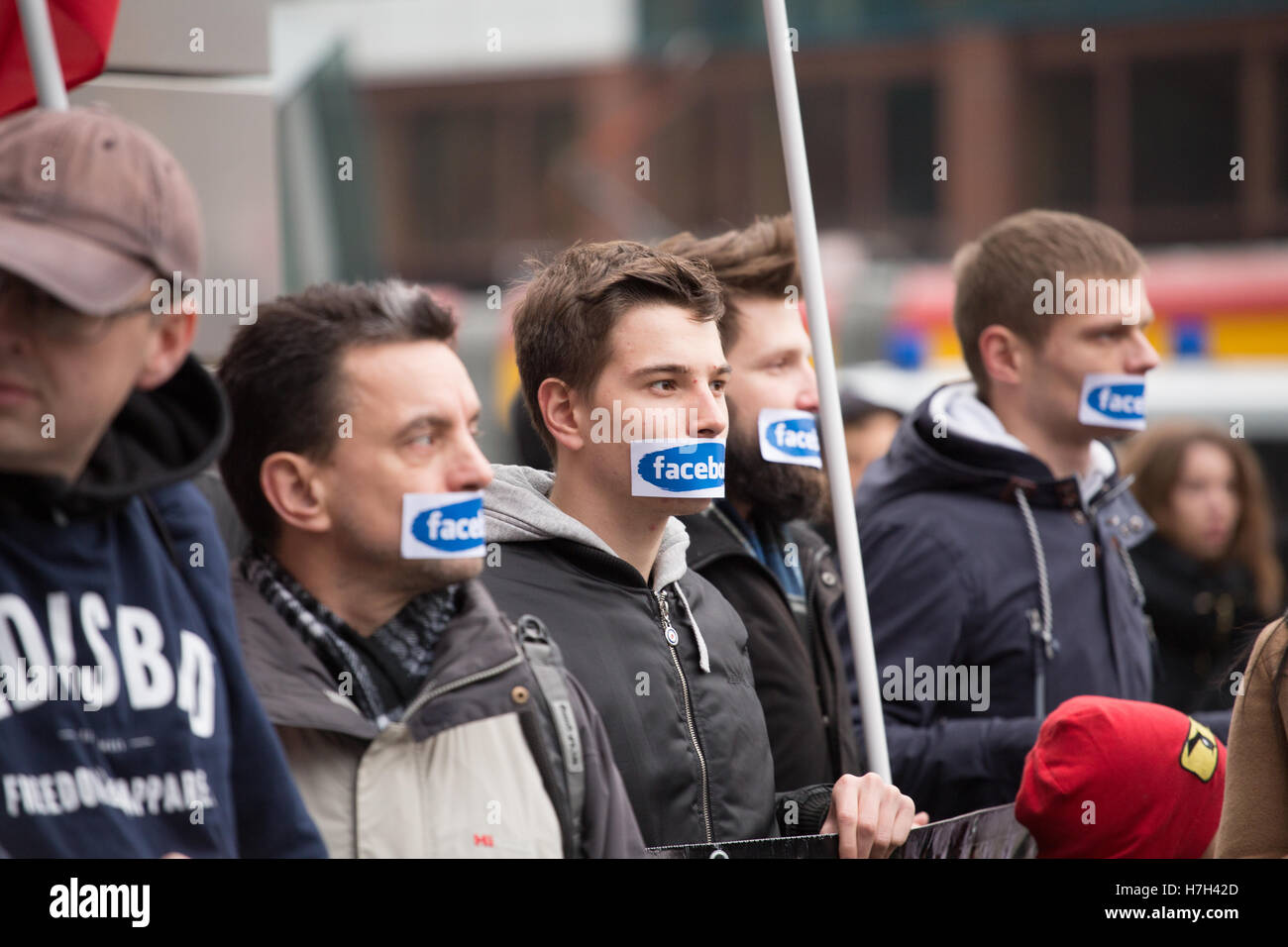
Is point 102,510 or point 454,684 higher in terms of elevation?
point 102,510

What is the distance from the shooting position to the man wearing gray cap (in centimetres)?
206

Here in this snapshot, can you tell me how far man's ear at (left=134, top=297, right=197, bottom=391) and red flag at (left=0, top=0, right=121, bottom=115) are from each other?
859 mm

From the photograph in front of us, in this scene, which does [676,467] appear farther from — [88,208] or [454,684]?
[88,208]

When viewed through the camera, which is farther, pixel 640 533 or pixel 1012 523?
pixel 1012 523

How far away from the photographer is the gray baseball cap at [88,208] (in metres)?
Answer: 2.03

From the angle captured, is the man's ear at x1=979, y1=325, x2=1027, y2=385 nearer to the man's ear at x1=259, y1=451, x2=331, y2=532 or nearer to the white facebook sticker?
the white facebook sticker

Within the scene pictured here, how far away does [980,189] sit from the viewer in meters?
20.7

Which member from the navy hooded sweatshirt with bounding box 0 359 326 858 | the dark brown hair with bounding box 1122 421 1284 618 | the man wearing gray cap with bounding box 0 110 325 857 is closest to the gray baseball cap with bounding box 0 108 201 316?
the man wearing gray cap with bounding box 0 110 325 857

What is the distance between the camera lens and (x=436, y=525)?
2.43 meters

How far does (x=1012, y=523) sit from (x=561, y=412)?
46.7 inches

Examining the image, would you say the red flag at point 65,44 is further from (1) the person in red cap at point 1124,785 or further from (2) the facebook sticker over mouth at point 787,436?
(1) the person in red cap at point 1124,785

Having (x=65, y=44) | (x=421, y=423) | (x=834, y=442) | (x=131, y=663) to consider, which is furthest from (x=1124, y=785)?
(x=65, y=44)

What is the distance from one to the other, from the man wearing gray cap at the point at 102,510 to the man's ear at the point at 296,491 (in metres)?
0.19

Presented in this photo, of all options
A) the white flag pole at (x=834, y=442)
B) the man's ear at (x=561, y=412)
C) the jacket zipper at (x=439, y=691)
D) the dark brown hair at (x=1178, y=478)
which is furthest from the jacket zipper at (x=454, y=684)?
the dark brown hair at (x=1178, y=478)
